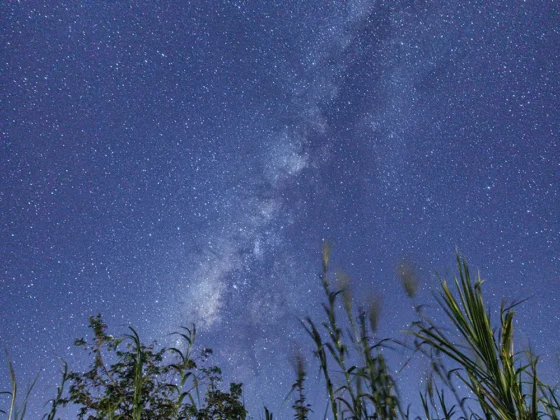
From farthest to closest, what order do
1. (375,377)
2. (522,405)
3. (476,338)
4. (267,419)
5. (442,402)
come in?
1. (442,402)
2. (267,419)
3. (375,377)
4. (476,338)
5. (522,405)

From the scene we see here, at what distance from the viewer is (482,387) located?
1703 mm

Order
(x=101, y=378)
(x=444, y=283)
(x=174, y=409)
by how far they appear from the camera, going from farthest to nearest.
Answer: (x=101, y=378), (x=174, y=409), (x=444, y=283)

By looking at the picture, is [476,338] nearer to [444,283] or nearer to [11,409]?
[444,283]

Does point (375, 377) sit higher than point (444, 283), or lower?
lower

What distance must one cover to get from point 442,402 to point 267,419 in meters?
1.19

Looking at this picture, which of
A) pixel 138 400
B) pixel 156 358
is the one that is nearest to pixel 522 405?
pixel 138 400

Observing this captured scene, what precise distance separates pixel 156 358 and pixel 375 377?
29.4ft

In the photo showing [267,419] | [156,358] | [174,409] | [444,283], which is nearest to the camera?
[444,283]

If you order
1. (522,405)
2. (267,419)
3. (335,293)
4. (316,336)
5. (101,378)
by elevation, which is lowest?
(522,405)

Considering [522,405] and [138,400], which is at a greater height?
[138,400]

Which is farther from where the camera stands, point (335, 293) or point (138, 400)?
point (335, 293)

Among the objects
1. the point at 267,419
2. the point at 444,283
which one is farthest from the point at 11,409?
the point at 444,283

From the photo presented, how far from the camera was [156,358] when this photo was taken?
393 inches

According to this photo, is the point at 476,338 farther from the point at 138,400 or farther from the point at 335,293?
the point at 138,400
